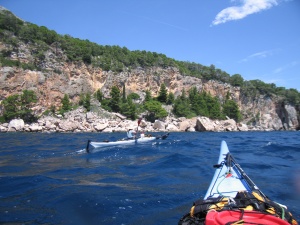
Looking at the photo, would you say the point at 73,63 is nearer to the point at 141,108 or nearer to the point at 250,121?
the point at 141,108

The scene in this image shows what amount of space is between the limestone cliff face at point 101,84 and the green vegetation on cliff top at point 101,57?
3.56 feet

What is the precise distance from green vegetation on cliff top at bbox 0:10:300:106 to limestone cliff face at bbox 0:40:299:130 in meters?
1.08

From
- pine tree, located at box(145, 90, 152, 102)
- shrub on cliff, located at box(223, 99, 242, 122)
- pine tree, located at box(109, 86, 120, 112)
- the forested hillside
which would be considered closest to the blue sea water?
the forested hillside

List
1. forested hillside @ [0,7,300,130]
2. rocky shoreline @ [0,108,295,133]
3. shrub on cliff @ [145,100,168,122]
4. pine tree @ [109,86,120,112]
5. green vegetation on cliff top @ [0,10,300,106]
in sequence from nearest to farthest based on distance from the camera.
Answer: rocky shoreline @ [0,108,295,133] < forested hillside @ [0,7,300,130] < green vegetation on cliff top @ [0,10,300,106] < pine tree @ [109,86,120,112] < shrub on cliff @ [145,100,168,122]

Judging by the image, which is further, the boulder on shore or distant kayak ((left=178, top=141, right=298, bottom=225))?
the boulder on shore

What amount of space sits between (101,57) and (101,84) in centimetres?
650

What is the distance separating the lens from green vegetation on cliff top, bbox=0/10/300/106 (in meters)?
47.8

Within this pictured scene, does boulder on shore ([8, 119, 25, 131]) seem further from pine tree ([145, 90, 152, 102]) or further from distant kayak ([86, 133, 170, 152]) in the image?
pine tree ([145, 90, 152, 102])

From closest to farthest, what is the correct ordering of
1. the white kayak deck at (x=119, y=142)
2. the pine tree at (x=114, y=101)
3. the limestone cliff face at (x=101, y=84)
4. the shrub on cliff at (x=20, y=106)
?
1. the white kayak deck at (x=119, y=142)
2. the shrub on cliff at (x=20, y=106)
3. the limestone cliff face at (x=101, y=84)
4. the pine tree at (x=114, y=101)

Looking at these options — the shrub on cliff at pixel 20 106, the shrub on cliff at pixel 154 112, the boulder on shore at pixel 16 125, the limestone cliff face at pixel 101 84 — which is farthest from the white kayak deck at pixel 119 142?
the shrub on cliff at pixel 154 112

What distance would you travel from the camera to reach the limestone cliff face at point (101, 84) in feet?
150

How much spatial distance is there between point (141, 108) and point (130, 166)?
44768 millimetres

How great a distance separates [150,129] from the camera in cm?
4622

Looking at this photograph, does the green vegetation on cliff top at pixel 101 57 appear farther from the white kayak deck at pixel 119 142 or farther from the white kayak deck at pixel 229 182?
the white kayak deck at pixel 229 182
